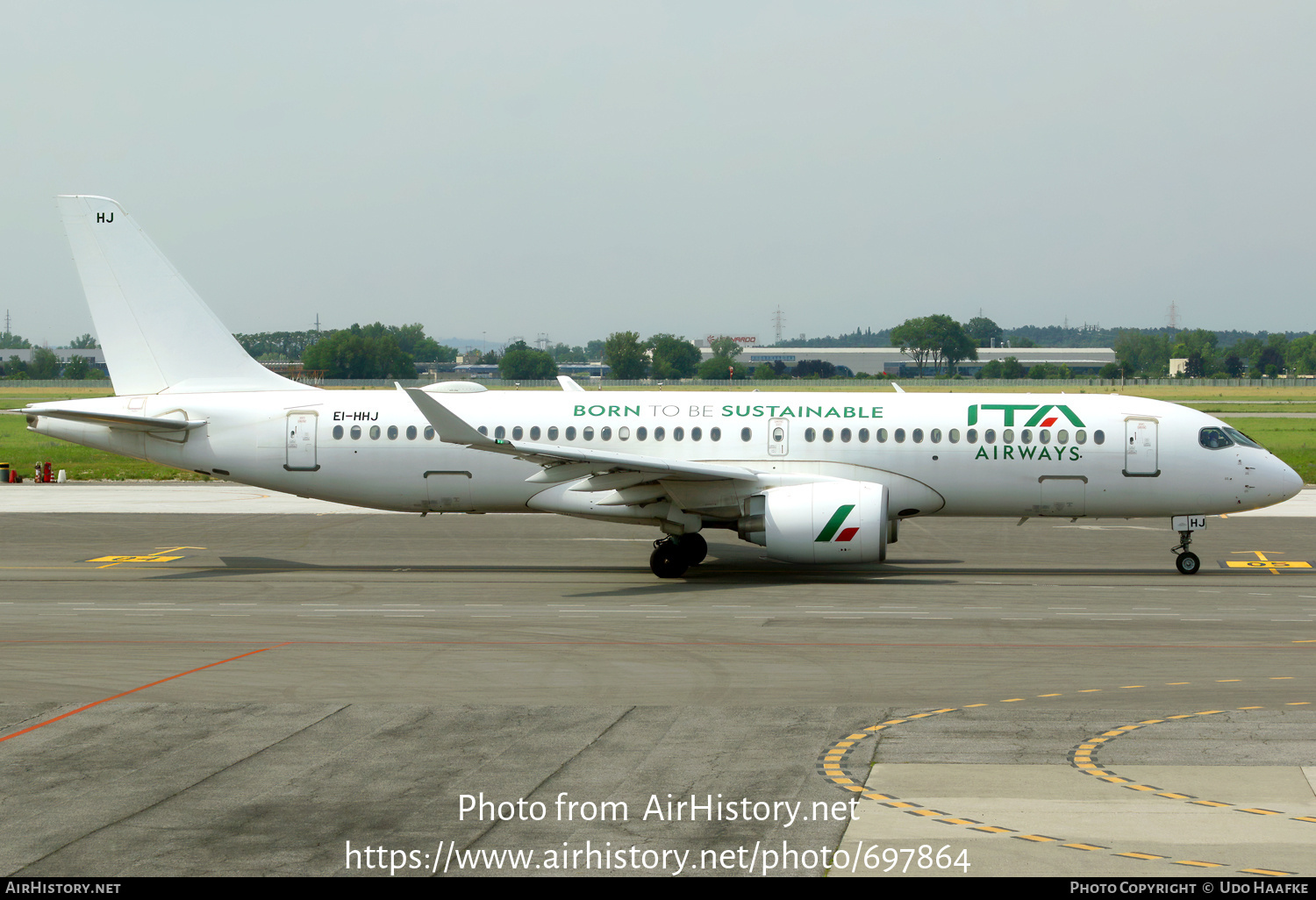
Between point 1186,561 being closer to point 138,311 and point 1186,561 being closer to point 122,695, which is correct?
point 122,695

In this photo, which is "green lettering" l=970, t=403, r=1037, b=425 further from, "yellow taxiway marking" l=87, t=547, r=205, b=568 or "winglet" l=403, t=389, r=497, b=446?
"yellow taxiway marking" l=87, t=547, r=205, b=568

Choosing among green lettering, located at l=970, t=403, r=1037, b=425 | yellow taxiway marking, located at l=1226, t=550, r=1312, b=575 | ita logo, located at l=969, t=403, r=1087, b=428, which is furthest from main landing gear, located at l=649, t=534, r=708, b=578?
yellow taxiway marking, located at l=1226, t=550, r=1312, b=575

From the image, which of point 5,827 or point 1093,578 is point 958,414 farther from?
point 5,827

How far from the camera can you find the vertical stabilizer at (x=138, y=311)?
29406mm

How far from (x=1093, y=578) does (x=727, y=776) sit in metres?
17.2

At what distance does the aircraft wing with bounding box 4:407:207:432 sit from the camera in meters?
27.7

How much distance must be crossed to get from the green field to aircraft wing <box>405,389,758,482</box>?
23.7 meters

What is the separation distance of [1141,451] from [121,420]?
2340 centimetres

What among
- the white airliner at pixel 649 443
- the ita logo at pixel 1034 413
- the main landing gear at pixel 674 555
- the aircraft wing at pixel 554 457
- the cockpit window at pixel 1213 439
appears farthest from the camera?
the ita logo at pixel 1034 413

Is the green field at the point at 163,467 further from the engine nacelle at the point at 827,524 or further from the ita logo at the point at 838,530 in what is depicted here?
the ita logo at the point at 838,530

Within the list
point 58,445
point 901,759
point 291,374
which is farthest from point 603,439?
point 291,374

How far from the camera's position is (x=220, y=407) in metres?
28.9

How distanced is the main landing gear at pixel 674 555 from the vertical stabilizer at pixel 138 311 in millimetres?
11038

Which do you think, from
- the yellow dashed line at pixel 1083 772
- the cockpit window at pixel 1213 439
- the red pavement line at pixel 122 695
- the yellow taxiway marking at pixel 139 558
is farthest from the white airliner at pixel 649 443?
the yellow dashed line at pixel 1083 772
